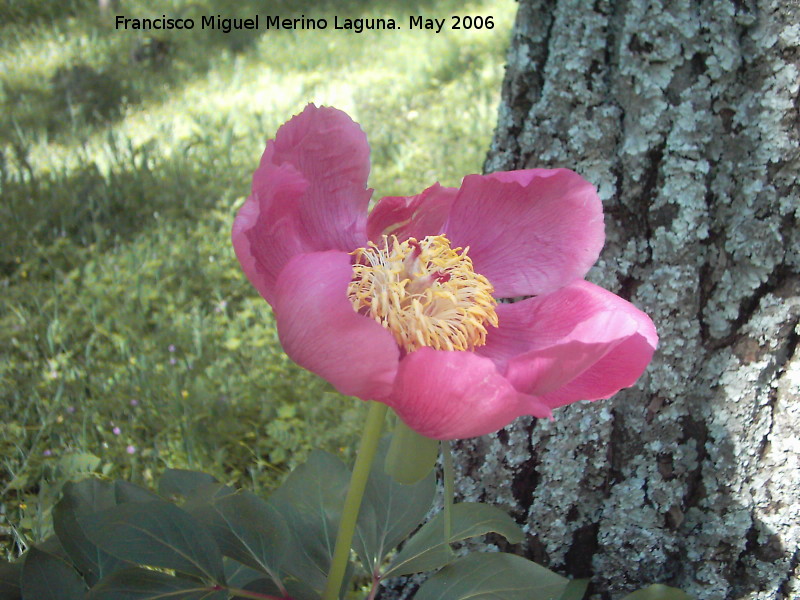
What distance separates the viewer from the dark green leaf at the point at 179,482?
1.28 metres

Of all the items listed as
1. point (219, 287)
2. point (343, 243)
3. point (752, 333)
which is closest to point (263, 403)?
point (219, 287)

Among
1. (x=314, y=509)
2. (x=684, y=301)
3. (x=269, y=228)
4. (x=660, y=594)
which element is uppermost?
(x=269, y=228)

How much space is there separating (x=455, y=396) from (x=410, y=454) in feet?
0.46

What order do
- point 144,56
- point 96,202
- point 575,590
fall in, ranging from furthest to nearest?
point 144,56, point 96,202, point 575,590

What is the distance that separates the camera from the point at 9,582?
3.71ft

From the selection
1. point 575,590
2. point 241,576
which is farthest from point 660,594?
point 241,576

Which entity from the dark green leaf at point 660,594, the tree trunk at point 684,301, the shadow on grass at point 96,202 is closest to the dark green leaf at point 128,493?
the tree trunk at point 684,301

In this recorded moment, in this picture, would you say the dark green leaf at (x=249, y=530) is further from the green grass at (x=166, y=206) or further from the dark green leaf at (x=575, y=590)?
the green grass at (x=166, y=206)

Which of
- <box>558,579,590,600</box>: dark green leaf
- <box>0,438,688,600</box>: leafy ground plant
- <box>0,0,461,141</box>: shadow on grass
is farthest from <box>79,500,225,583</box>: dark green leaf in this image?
<box>0,0,461,141</box>: shadow on grass

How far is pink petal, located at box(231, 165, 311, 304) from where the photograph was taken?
0.88m

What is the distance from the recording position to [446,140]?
3729mm

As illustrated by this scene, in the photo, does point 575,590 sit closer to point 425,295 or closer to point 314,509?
point 314,509

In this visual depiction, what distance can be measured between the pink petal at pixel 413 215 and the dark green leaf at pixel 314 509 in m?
0.44

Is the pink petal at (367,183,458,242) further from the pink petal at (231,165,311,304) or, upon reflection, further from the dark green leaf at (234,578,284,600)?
the dark green leaf at (234,578,284,600)
